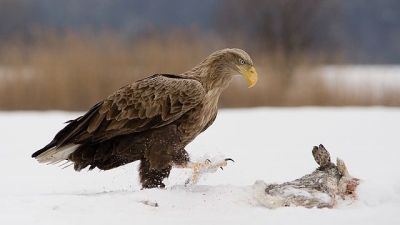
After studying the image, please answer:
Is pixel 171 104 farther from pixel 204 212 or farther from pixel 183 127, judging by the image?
pixel 204 212

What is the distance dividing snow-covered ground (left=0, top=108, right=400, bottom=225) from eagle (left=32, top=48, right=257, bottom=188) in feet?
0.68

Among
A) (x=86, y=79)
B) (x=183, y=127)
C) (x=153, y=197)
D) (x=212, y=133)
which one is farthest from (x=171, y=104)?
(x=86, y=79)

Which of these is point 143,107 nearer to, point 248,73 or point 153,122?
point 153,122

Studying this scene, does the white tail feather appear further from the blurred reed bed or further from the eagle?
the blurred reed bed

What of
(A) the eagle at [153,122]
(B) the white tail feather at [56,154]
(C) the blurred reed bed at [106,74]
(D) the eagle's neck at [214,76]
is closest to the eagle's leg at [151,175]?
(A) the eagle at [153,122]

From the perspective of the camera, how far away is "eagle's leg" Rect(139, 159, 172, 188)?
5.10 m

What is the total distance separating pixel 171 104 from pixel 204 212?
0.72 meters

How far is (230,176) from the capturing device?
6504mm

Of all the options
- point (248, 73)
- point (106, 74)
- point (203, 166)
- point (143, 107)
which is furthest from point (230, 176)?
point (106, 74)

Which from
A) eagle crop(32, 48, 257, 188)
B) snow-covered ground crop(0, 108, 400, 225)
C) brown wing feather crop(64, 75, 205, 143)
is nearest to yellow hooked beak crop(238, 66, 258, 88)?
eagle crop(32, 48, 257, 188)

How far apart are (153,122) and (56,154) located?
0.70 metres

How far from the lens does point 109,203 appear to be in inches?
183

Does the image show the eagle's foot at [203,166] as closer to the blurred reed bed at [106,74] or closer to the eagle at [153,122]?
the eagle at [153,122]

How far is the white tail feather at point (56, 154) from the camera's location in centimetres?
516
